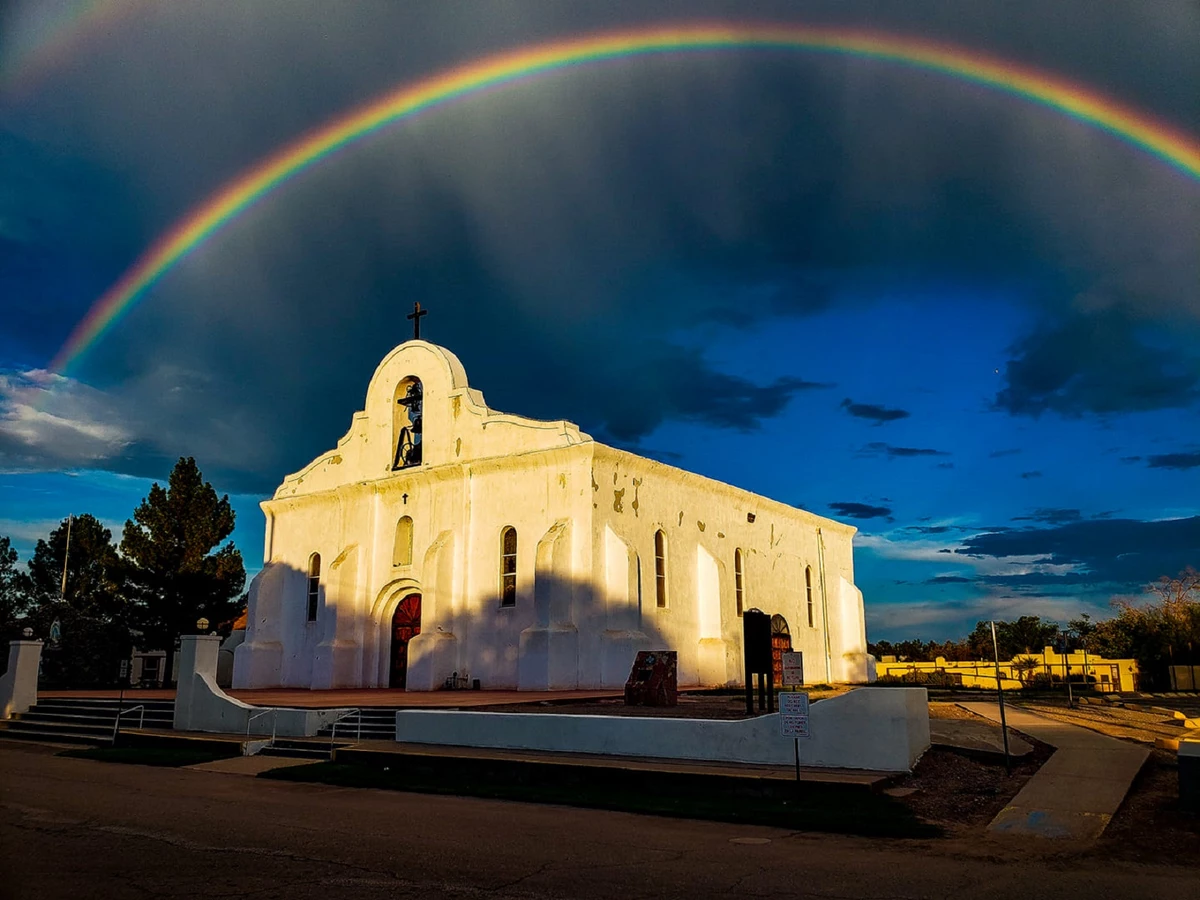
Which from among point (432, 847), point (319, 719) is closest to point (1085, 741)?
point (432, 847)

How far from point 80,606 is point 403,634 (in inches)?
938

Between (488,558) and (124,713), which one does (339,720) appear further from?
(488,558)

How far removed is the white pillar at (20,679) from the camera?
25.1m

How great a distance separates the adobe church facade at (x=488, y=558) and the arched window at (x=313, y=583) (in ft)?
0.22

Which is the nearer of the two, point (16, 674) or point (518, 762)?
point (518, 762)

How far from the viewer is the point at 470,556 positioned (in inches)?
1132

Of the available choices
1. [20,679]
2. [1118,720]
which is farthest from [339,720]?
[1118,720]

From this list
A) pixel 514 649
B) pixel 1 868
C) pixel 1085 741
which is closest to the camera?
pixel 1 868

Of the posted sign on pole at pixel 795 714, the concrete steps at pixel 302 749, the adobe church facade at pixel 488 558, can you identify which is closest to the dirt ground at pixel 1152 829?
the posted sign on pole at pixel 795 714

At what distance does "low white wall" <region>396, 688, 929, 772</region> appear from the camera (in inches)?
492

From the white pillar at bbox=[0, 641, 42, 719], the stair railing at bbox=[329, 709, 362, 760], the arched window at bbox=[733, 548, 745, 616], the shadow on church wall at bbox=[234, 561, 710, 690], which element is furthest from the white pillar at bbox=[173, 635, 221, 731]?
the arched window at bbox=[733, 548, 745, 616]

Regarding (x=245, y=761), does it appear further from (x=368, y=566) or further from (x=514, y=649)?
(x=368, y=566)

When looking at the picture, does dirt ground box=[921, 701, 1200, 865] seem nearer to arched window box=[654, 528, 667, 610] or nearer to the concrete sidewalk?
the concrete sidewalk

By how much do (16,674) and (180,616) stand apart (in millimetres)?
16378
